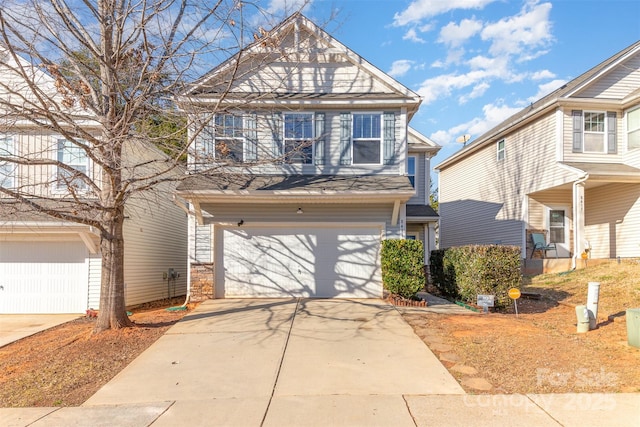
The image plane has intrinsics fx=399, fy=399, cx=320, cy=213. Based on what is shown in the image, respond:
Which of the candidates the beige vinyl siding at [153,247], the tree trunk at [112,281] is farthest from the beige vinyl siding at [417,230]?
the tree trunk at [112,281]

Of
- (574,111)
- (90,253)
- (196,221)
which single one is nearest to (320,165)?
(196,221)

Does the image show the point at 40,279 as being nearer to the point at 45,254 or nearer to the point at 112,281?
the point at 45,254

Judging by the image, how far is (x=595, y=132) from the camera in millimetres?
14008

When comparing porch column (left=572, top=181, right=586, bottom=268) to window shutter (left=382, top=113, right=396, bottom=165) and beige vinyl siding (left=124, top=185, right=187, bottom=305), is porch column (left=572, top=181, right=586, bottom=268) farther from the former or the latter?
beige vinyl siding (left=124, top=185, right=187, bottom=305)

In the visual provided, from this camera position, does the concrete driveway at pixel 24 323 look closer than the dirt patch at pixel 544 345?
No

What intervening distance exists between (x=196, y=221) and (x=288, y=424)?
7.35 m

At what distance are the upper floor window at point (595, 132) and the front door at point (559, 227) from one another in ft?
7.84

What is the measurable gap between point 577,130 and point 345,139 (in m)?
8.82

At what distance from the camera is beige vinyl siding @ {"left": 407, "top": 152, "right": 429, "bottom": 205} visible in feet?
52.7

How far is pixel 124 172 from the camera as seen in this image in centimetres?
990

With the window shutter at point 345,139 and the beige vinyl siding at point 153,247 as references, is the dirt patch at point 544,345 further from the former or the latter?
the beige vinyl siding at point 153,247

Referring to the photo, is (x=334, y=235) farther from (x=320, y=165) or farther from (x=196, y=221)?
(x=196, y=221)

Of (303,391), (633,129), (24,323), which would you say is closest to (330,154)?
(303,391)

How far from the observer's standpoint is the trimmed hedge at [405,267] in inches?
371
